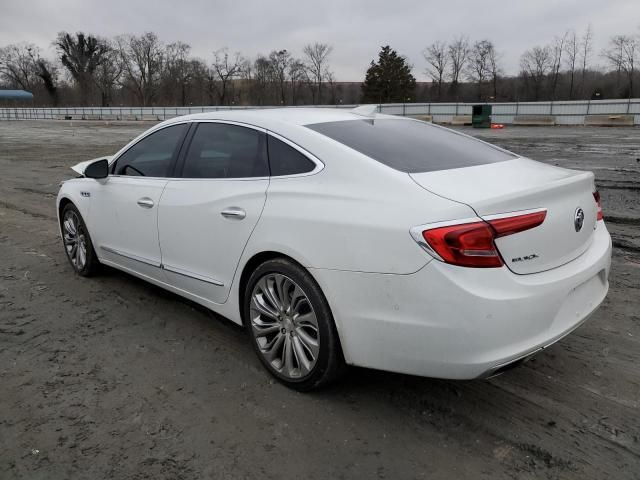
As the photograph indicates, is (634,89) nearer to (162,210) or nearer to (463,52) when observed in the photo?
(463,52)

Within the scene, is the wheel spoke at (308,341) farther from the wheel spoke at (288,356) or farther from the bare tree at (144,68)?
the bare tree at (144,68)

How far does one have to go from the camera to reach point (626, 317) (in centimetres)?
402

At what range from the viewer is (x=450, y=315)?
2.38 m

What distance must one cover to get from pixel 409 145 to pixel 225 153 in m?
1.23

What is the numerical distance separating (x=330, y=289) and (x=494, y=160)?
1.41 metres

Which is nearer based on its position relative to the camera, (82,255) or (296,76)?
(82,255)

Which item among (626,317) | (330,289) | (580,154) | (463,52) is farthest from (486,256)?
(463,52)

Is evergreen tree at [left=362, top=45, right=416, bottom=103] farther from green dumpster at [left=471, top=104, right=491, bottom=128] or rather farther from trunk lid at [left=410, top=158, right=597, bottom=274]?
trunk lid at [left=410, top=158, right=597, bottom=274]

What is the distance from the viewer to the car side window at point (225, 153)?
3.38 meters

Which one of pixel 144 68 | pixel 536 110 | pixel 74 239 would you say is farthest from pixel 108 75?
pixel 74 239

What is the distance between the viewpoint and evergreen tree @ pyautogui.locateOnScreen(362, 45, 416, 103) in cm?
7538

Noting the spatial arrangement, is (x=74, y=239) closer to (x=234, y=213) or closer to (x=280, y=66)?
(x=234, y=213)

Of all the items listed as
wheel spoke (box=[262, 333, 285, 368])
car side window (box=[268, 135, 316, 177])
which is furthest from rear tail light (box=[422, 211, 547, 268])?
wheel spoke (box=[262, 333, 285, 368])

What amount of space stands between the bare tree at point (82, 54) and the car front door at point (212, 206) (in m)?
102
